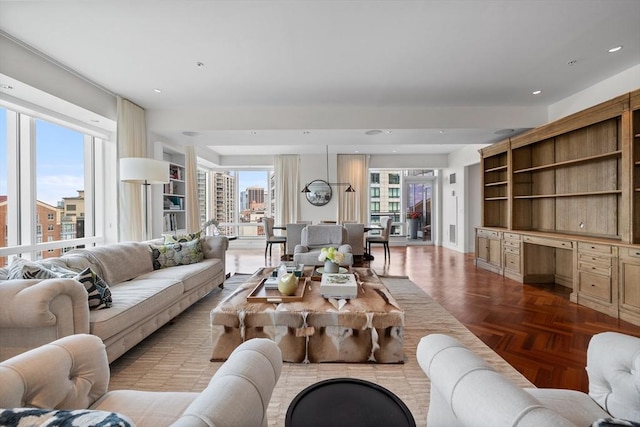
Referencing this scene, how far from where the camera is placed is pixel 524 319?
9.62ft

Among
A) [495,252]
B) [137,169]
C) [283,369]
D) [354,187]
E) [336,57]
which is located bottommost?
[283,369]

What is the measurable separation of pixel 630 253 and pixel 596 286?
53cm

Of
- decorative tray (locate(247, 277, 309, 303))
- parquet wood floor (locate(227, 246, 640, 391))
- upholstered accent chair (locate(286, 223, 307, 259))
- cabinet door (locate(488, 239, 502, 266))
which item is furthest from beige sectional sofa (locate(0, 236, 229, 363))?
cabinet door (locate(488, 239, 502, 266))

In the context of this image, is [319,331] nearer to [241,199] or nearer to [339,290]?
[339,290]

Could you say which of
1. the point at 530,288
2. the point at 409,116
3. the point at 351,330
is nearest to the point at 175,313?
the point at 351,330

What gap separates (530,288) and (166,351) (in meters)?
4.45

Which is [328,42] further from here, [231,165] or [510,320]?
[231,165]

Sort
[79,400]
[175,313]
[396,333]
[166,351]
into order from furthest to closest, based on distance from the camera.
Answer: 1. [175,313]
2. [166,351]
3. [396,333]
4. [79,400]

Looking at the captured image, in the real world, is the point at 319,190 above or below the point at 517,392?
above

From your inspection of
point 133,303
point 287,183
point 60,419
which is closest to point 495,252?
point 133,303

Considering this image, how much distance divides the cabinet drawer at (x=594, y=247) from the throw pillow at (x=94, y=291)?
4.58 m

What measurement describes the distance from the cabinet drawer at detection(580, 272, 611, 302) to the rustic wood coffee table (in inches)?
102

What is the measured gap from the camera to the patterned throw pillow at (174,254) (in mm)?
3502

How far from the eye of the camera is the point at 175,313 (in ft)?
8.96
